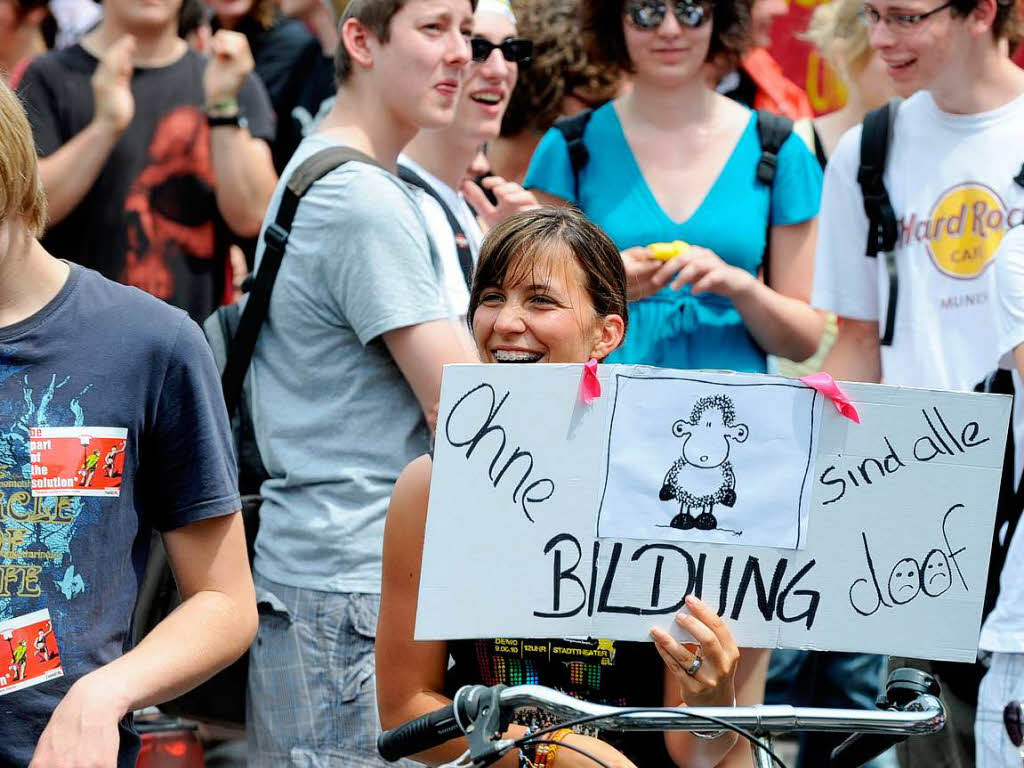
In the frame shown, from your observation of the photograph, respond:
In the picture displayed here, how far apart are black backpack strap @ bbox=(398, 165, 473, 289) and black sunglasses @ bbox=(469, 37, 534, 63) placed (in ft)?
1.60

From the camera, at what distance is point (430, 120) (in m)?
3.94

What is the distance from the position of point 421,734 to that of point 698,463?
65 centimetres

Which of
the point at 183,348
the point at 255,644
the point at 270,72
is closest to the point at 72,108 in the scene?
the point at 270,72

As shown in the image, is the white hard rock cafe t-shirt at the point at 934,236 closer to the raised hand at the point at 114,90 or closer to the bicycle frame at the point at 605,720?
the bicycle frame at the point at 605,720

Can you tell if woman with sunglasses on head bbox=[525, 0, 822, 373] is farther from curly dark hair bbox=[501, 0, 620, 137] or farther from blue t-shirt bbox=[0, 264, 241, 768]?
blue t-shirt bbox=[0, 264, 241, 768]

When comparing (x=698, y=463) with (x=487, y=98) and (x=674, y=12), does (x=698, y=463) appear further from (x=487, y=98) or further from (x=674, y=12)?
(x=674, y=12)

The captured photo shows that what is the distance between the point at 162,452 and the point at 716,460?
918mm

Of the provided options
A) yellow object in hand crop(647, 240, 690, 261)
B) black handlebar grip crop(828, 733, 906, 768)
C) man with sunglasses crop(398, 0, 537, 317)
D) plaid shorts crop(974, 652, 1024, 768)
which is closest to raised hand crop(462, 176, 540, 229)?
man with sunglasses crop(398, 0, 537, 317)

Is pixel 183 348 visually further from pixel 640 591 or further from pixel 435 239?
pixel 435 239

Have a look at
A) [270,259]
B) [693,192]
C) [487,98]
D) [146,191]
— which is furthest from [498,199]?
[146,191]

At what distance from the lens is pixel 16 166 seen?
8.13 ft

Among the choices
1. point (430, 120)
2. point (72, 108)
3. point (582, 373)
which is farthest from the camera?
point (72, 108)

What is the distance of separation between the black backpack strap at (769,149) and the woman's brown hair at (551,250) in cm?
176

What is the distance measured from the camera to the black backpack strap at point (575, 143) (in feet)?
16.0
